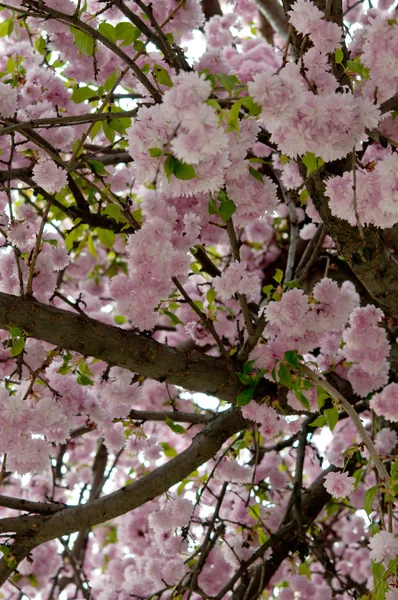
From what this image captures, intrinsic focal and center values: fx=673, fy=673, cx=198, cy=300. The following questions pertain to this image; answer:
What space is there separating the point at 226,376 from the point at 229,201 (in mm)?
721

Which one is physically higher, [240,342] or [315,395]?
[240,342]

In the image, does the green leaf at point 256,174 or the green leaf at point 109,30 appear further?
the green leaf at point 109,30

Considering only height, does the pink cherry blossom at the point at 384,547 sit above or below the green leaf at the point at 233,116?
below

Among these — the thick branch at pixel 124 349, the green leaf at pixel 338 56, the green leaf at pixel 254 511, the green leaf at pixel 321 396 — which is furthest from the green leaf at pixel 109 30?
the green leaf at pixel 254 511

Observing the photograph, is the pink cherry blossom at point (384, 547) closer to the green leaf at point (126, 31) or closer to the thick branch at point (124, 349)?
the thick branch at point (124, 349)

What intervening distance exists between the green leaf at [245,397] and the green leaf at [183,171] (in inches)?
40.2

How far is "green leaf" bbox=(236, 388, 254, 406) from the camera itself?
2324mm

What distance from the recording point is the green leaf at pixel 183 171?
1.52 m

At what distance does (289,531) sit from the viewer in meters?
3.12

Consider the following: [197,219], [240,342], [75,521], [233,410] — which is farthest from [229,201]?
[75,521]

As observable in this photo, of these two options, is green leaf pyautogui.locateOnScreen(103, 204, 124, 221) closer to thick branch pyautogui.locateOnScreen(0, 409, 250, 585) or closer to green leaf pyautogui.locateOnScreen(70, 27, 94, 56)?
green leaf pyautogui.locateOnScreen(70, 27, 94, 56)

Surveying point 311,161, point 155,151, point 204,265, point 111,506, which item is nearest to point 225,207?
point 311,161

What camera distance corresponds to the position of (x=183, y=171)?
1.52 m

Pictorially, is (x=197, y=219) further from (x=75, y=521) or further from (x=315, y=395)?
(x=75, y=521)
